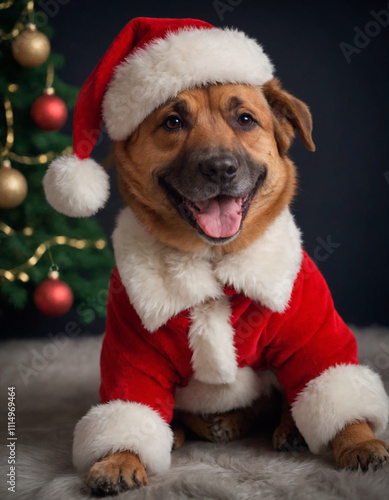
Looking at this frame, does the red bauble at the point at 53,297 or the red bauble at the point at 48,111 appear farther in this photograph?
the red bauble at the point at 53,297

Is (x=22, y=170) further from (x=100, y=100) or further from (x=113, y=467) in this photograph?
(x=113, y=467)

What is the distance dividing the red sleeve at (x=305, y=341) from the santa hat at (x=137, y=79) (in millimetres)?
854

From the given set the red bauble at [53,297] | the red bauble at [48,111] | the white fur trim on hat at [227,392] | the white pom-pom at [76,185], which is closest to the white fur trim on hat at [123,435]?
the white fur trim on hat at [227,392]

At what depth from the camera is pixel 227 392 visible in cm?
237

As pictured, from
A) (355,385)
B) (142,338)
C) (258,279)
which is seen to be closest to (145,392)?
(142,338)

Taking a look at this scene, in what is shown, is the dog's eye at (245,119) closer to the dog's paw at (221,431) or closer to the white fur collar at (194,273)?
the white fur collar at (194,273)

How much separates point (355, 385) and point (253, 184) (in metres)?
0.84

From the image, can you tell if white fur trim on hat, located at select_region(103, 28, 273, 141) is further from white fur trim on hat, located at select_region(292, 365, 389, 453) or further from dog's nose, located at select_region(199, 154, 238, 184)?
white fur trim on hat, located at select_region(292, 365, 389, 453)

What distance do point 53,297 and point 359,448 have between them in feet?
7.81

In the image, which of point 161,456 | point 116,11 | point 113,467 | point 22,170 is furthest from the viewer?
point 116,11

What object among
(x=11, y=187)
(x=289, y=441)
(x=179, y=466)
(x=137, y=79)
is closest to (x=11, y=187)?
(x=11, y=187)

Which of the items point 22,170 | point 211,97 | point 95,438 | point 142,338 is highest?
point 211,97

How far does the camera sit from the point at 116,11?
435cm

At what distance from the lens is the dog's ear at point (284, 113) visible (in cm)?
245
